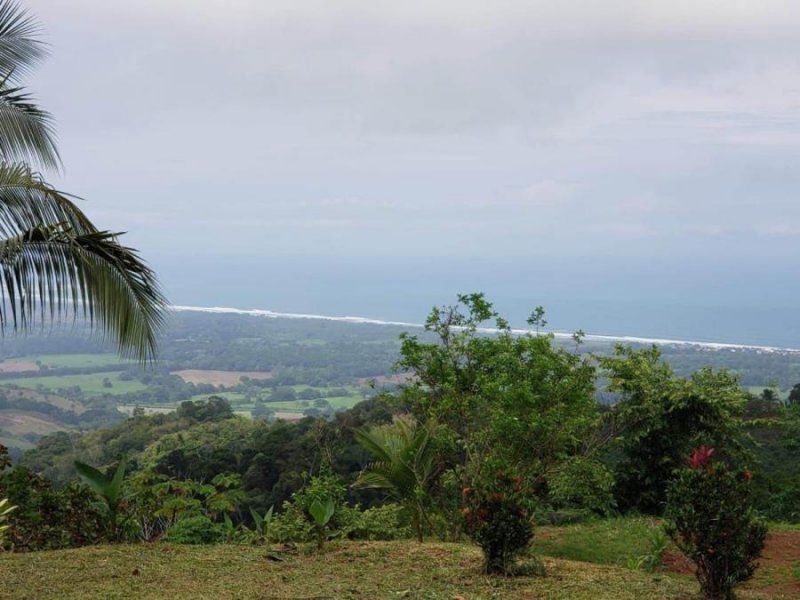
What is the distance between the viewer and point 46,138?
8656 mm

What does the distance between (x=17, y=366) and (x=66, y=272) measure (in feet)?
148

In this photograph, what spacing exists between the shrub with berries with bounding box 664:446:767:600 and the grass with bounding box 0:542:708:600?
399mm

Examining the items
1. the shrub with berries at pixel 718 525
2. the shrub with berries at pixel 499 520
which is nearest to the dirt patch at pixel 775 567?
the shrub with berries at pixel 718 525

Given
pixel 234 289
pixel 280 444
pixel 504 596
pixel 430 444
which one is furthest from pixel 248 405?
pixel 234 289

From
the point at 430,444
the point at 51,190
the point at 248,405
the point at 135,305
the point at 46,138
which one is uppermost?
the point at 46,138

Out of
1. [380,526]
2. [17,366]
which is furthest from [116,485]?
[17,366]

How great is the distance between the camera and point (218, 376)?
162 feet

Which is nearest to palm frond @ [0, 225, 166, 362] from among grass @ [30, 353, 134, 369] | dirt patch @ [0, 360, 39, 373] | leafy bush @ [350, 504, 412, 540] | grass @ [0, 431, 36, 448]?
leafy bush @ [350, 504, 412, 540]

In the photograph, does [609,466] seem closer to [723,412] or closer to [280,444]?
[723,412]

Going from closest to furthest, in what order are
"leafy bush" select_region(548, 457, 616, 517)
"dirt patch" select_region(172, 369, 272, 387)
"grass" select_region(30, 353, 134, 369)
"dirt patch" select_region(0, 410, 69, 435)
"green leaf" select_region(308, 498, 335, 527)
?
"green leaf" select_region(308, 498, 335, 527) → "leafy bush" select_region(548, 457, 616, 517) → "dirt patch" select_region(0, 410, 69, 435) → "dirt patch" select_region(172, 369, 272, 387) → "grass" select_region(30, 353, 134, 369)

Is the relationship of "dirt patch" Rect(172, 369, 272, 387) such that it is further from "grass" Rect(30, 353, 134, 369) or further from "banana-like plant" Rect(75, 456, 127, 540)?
"banana-like plant" Rect(75, 456, 127, 540)

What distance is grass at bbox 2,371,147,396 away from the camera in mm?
43147

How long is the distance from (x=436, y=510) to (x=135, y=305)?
463 centimetres

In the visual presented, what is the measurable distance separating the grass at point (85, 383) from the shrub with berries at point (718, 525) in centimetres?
3988
